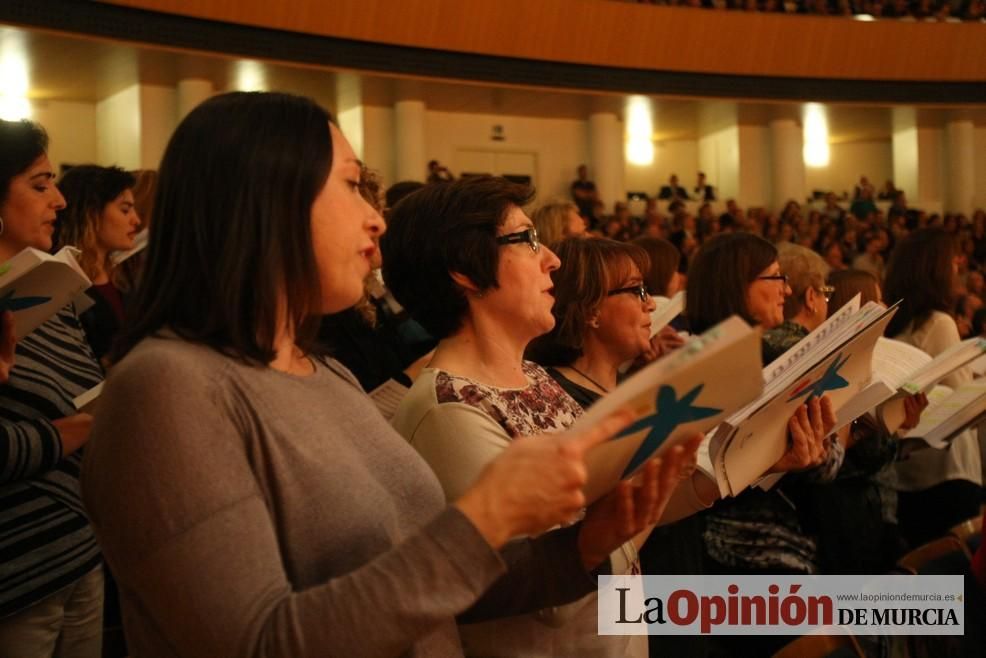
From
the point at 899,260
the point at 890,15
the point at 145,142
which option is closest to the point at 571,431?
the point at 899,260

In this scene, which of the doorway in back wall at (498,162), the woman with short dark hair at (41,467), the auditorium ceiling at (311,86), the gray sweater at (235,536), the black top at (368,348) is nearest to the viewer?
the gray sweater at (235,536)

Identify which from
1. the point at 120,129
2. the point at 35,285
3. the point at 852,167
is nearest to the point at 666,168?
the point at 852,167

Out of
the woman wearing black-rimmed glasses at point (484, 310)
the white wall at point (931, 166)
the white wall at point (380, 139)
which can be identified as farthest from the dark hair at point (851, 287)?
the white wall at point (931, 166)

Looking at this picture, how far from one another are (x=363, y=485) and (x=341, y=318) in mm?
1543

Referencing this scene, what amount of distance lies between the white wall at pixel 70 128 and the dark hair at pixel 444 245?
12656 mm

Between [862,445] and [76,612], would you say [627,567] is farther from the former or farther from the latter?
[862,445]

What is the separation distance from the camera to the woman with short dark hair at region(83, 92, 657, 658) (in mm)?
1020

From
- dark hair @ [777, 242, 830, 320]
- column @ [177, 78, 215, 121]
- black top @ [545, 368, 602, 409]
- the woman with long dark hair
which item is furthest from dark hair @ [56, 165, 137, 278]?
column @ [177, 78, 215, 121]

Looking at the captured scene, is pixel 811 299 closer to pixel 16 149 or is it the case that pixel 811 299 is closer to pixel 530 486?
pixel 16 149

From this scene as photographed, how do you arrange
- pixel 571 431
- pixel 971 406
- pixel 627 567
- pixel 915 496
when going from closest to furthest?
1. pixel 571 431
2. pixel 627 567
3. pixel 971 406
4. pixel 915 496

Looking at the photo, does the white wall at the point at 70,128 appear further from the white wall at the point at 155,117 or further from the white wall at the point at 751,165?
the white wall at the point at 751,165

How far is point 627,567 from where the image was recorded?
6.06ft

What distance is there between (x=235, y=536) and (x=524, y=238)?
1069mm

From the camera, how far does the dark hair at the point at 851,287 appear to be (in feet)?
12.6
